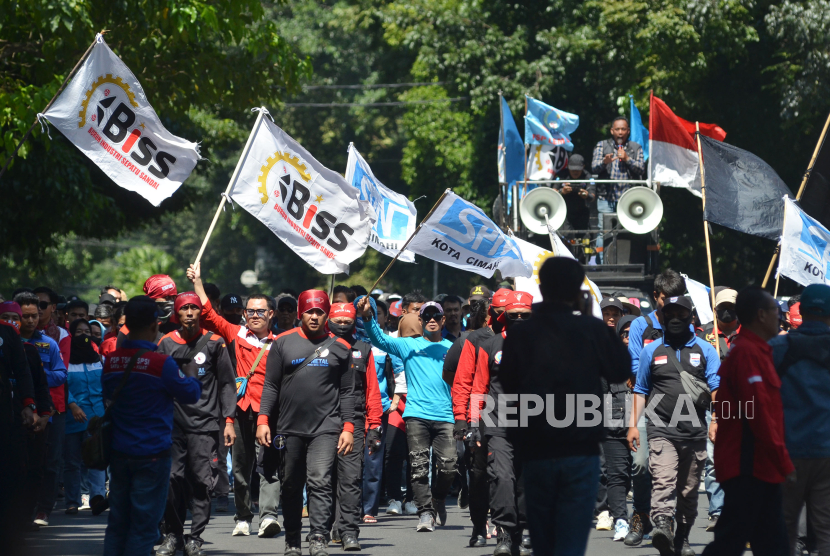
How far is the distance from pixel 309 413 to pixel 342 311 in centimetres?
108

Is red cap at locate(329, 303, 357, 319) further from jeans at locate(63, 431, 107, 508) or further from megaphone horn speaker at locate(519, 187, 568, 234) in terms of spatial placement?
megaphone horn speaker at locate(519, 187, 568, 234)

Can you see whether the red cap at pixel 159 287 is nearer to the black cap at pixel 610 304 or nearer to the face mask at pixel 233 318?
the face mask at pixel 233 318

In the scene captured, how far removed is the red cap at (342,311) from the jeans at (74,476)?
3.55 metres

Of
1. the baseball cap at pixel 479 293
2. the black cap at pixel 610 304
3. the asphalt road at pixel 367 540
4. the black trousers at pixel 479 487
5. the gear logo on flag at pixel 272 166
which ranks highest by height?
the gear logo on flag at pixel 272 166

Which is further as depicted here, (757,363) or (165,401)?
(165,401)

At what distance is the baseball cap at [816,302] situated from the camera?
6.83 meters

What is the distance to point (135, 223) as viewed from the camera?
71.7ft

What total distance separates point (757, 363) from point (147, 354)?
3324mm

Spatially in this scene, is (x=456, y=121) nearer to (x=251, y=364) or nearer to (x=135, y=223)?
(x=135, y=223)

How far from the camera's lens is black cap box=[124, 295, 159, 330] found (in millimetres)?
6633

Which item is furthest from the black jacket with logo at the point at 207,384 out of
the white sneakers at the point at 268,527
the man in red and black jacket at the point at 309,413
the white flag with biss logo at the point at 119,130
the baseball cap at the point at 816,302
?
the baseball cap at the point at 816,302

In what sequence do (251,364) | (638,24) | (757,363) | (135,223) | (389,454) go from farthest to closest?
(638,24) < (135,223) < (389,454) < (251,364) < (757,363)

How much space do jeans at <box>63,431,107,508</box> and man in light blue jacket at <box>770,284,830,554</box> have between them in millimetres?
6855

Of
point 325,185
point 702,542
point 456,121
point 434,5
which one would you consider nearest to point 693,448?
point 702,542
